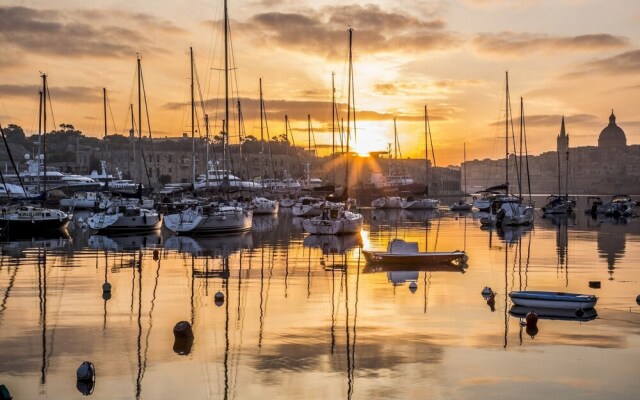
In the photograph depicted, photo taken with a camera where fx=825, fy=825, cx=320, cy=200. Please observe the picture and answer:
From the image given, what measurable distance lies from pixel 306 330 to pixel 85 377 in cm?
721

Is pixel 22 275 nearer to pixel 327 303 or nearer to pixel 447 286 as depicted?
pixel 327 303

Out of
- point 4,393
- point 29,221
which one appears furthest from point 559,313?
point 29,221

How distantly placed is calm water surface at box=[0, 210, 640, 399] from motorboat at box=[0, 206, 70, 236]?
17.1 meters

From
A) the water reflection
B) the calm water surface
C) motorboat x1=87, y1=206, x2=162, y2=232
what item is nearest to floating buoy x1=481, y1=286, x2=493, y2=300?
the calm water surface

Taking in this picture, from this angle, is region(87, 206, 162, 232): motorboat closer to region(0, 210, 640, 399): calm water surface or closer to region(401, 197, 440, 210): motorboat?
region(0, 210, 640, 399): calm water surface

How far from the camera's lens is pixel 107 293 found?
29.2 meters

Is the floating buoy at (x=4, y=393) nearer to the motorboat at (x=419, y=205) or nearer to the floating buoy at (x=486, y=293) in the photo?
the floating buoy at (x=486, y=293)

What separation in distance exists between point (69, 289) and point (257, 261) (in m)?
12.0

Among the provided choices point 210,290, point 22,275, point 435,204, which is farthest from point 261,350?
point 435,204

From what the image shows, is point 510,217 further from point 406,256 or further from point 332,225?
point 406,256

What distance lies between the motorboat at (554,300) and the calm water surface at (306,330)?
0.50 meters

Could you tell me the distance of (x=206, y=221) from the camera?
57906 mm

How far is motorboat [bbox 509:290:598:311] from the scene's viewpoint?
25594 mm

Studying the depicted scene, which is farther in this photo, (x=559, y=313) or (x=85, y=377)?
(x=559, y=313)
